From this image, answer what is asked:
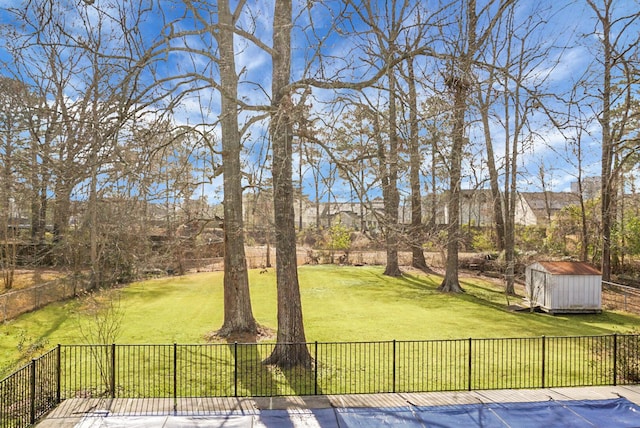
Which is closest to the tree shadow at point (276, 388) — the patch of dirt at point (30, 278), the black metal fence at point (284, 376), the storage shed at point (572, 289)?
the black metal fence at point (284, 376)

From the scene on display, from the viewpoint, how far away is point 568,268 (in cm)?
1723

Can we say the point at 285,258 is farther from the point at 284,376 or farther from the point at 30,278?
the point at 30,278

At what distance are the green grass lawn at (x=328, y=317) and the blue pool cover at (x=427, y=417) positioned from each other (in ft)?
16.6

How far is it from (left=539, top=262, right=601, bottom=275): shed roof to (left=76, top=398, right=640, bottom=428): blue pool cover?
9.89 m

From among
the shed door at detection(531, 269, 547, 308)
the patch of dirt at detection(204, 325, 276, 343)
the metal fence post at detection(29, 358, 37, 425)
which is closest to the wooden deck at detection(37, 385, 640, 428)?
the metal fence post at detection(29, 358, 37, 425)

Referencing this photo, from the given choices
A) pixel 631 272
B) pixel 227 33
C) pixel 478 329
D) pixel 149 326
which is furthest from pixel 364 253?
pixel 227 33

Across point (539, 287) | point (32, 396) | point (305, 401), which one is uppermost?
point (539, 287)

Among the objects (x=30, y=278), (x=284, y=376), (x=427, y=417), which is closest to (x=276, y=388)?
(x=284, y=376)

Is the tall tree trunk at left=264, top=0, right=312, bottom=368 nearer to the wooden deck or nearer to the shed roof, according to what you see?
the wooden deck

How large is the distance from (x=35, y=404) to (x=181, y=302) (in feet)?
36.1

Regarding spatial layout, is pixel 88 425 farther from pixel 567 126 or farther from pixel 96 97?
pixel 567 126

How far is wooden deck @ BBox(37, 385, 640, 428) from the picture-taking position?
7668 mm

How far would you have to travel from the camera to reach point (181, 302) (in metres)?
18.6

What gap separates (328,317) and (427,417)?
29.2 feet
